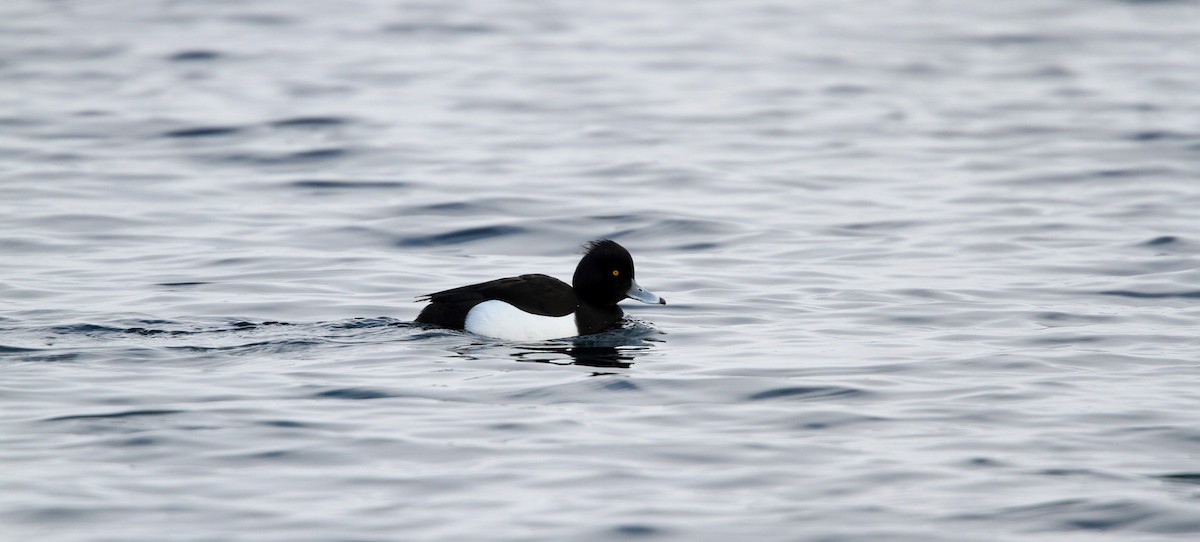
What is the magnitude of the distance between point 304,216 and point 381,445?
26.2 ft

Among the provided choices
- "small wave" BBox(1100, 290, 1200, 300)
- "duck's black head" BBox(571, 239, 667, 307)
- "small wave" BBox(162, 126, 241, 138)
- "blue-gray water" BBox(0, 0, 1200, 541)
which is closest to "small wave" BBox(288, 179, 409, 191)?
"blue-gray water" BBox(0, 0, 1200, 541)

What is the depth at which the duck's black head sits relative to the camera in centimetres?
1117

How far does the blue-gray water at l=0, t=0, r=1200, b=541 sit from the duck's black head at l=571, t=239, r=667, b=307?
407 mm

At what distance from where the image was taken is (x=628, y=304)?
1271 cm

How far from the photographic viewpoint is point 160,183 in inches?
676

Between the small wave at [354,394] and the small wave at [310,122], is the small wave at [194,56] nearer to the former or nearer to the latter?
the small wave at [310,122]

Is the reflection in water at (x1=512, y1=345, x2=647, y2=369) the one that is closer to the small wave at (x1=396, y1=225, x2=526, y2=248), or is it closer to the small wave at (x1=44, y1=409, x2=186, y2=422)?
the small wave at (x1=44, y1=409, x2=186, y2=422)

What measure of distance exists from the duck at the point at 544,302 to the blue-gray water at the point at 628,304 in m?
0.17

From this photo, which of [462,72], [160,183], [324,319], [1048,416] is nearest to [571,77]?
[462,72]

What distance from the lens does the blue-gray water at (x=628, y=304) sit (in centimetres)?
738

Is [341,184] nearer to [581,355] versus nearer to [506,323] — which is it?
[506,323]

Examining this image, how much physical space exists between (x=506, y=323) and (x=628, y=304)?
233cm

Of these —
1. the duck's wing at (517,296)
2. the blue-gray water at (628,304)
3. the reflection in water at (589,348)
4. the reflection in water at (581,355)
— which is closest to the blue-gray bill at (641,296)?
the reflection in water at (589,348)

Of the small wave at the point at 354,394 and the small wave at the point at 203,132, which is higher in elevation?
the small wave at the point at 203,132
